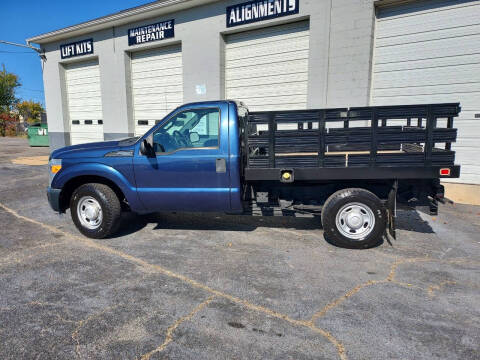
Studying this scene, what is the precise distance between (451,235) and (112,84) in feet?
42.2

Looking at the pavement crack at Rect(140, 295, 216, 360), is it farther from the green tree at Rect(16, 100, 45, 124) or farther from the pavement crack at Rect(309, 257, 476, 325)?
the green tree at Rect(16, 100, 45, 124)

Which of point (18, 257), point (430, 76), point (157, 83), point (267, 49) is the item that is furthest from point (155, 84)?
point (18, 257)

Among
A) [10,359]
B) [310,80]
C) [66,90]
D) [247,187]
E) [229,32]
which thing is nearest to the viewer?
[10,359]

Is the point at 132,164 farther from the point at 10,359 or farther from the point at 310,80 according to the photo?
the point at 310,80

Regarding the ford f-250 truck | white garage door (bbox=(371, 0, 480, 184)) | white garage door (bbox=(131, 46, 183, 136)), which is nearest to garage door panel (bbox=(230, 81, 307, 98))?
white garage door (bbox=(371, 0, 480, 184))

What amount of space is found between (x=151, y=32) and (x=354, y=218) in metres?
10.7

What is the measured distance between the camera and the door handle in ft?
14.8

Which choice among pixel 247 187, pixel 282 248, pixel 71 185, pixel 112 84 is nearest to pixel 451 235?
pixel 282 248

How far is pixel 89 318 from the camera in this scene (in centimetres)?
294

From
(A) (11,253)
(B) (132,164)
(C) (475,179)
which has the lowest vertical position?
(A) (11,253)

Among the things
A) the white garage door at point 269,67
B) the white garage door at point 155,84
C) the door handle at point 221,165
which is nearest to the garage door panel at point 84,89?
the white garage door at point 155,84

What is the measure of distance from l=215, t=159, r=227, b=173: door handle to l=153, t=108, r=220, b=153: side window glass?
13.3 inches

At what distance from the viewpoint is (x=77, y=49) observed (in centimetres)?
1427

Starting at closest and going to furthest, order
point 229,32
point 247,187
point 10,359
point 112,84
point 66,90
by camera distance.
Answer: point 10,359
point 247,187
point 229,32
point 112,84
point 66,90
